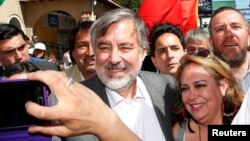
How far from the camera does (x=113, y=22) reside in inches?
83.6

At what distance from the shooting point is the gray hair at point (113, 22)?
6.89 feet

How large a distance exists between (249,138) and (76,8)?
53.6ft

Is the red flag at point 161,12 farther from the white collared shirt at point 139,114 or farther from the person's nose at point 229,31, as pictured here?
the white collared shirt at point 139,114

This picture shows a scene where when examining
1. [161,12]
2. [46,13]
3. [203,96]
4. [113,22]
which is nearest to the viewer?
[203,96]

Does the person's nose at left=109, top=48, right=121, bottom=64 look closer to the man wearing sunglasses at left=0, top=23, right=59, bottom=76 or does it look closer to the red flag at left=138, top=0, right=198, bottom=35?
the man wearing sunglasses at left=0, top=23, right=59, bottom=76

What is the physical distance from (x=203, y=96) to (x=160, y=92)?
0.33 m

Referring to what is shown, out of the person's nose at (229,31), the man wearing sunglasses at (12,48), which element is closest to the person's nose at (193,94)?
the person's nose at (229,31)

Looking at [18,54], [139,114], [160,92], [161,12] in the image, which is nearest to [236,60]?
[160,92]

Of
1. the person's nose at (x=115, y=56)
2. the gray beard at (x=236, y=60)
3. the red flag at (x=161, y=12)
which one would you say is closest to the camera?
the person's nose at (x=115, y=56)

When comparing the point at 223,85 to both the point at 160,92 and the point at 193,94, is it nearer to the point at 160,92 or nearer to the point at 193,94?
the point at 193,94

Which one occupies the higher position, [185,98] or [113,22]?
[113,22]

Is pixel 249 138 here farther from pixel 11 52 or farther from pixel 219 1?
pixel 219 1

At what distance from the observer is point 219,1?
4059 centimetres

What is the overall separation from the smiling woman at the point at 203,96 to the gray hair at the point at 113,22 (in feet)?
0.98
